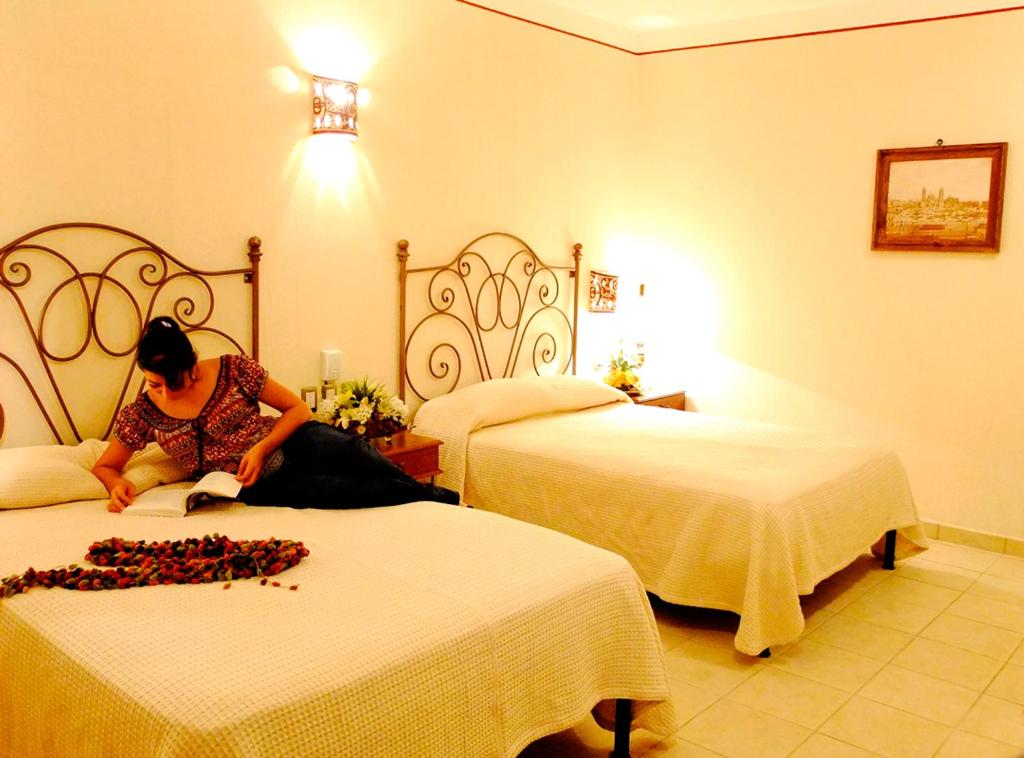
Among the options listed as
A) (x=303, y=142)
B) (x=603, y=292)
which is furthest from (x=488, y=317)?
(x=303, y=142)

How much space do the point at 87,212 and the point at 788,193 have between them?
3.34 metres

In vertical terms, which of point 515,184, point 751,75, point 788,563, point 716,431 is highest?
point 751,75

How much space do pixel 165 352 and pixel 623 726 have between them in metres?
1.68

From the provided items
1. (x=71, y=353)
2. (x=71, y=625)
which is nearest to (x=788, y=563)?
(x=71, y=625)

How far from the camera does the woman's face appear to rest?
9.07 ft

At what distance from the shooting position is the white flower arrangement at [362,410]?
11.4ft

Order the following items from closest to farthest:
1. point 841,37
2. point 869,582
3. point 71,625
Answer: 1. point 71,625
2. point 869,582
3. point 841,37

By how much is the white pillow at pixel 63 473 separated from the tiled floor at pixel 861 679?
4.74ft

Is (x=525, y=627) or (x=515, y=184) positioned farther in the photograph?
(x=515, y=184)

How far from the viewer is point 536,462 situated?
12.0 feet

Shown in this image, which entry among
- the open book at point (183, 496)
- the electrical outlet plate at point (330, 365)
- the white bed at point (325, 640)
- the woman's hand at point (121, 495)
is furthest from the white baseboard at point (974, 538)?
the woman's hand at point (121, 495)

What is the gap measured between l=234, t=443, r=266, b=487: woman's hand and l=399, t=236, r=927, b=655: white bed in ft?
3.67

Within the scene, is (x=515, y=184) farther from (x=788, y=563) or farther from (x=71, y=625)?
(x=71, y=625)

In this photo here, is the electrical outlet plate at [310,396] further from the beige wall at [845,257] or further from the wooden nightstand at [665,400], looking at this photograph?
the beige wall at [845,257]
